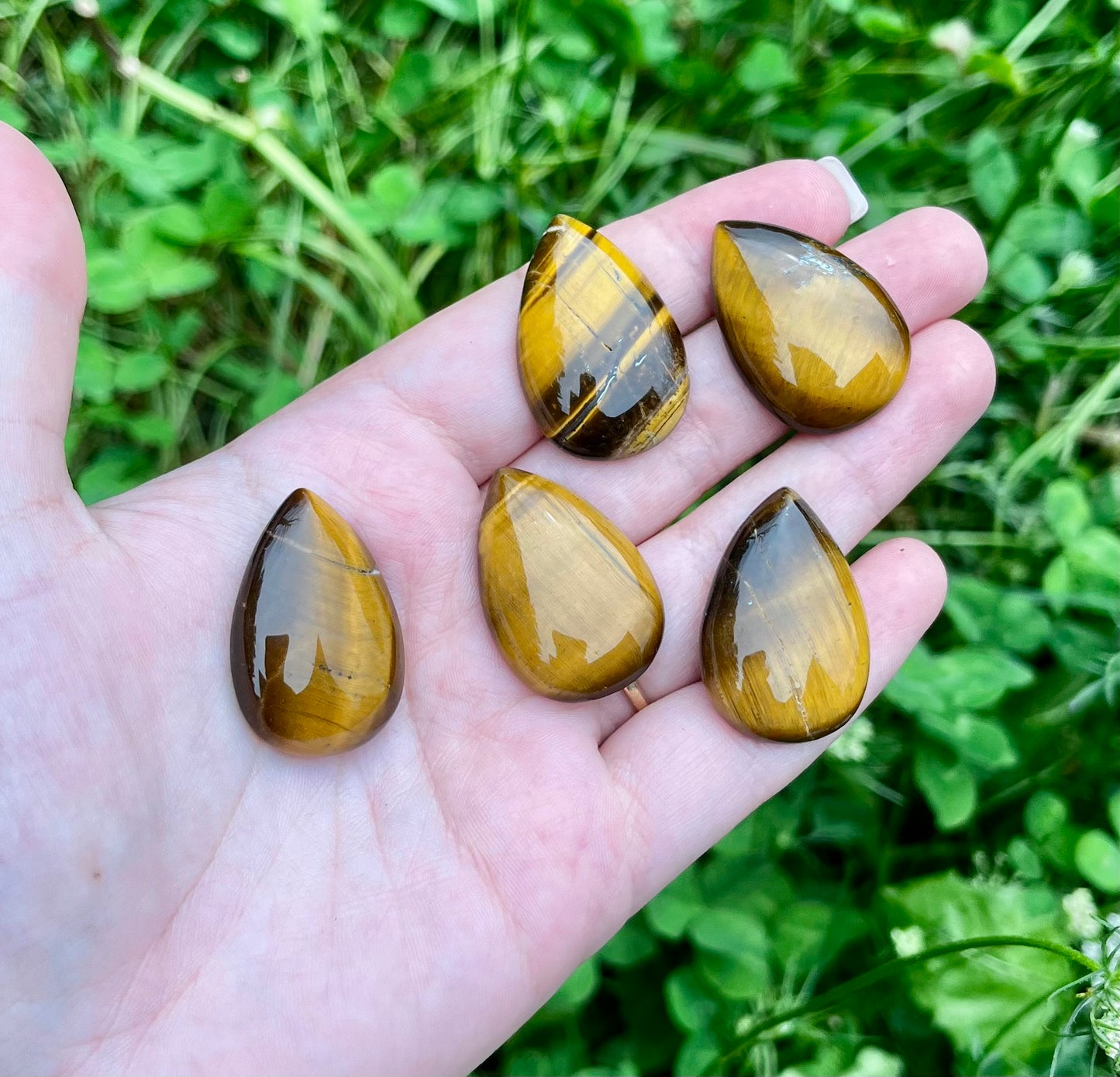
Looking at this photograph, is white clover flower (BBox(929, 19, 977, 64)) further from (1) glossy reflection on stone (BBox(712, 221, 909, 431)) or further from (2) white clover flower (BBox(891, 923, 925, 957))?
(2) white clover flower (BBox(891, 923, 925, 957))

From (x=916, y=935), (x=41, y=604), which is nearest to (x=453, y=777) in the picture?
(x=41, y=604)

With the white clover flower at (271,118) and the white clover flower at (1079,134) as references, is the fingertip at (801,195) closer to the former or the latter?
the white clover flower at (1079,134)

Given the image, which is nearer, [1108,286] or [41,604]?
[41,604]

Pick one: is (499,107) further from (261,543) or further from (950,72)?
(261,543)

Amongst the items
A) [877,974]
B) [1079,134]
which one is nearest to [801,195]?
[1079,134]

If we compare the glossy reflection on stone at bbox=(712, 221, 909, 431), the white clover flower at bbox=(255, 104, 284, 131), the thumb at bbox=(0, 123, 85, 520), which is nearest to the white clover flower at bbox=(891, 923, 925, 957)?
the glossy reflection on stone at bbox=(712, 221, 909, 431)

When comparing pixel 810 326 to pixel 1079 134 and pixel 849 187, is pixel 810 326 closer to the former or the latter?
pixel 849 187
